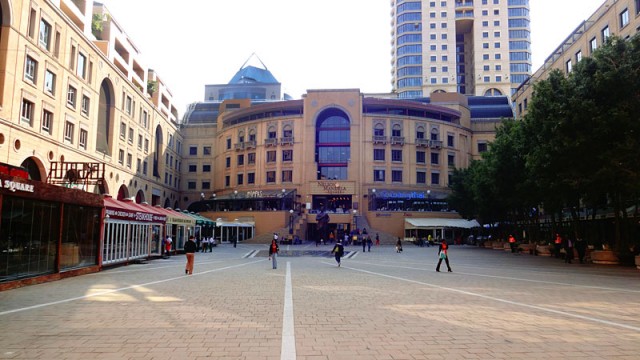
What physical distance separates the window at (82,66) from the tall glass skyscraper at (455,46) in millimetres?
75472

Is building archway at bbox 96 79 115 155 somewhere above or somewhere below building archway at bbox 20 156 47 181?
above

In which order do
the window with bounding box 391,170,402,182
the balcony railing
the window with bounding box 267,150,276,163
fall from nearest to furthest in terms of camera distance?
the window with bounding box 391,170,402,182 < the balcony railing < the window with bounding box 267,150,276,163

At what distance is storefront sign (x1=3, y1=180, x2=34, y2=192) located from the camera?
12.4 m

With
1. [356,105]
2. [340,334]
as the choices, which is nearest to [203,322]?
[340,334]

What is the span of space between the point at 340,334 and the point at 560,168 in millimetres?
21037

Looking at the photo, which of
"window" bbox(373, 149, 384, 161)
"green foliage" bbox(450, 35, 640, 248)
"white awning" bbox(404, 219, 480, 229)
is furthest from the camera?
"window" bbox(373, 149, 384, 161)

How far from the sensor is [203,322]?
8.40 metres

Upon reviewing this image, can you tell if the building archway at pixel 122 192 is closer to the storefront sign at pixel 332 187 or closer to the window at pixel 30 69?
the window at pixel 30 69

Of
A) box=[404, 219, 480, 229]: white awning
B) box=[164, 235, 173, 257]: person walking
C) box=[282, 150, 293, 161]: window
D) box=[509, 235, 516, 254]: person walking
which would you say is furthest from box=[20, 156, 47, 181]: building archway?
box=[404, 219, 480, 229]: white awning

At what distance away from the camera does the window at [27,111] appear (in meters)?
29.2

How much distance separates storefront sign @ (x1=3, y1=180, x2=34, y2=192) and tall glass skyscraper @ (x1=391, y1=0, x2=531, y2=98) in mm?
94079

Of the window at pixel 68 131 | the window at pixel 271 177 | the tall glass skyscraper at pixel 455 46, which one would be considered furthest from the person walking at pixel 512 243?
the tall glass skyscraper at pixel 455 46

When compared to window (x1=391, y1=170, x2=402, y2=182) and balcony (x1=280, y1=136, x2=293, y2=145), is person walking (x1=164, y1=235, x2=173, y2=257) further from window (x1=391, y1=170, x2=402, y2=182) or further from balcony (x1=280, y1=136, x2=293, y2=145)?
window (x1=391, y1=170, x2=402, y2=182)

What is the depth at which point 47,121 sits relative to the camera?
32.5 meters
